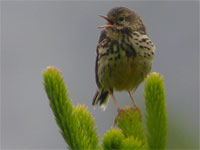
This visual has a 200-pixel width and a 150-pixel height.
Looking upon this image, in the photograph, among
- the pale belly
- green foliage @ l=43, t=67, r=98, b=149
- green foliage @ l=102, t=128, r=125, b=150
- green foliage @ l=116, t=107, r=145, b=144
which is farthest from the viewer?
the pale belly

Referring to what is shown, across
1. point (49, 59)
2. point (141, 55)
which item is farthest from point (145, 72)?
point (49, 59)

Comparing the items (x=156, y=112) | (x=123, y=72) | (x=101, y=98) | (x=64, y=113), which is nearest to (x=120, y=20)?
(x=123, y=72)

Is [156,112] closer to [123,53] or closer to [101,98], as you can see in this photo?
[123,53]

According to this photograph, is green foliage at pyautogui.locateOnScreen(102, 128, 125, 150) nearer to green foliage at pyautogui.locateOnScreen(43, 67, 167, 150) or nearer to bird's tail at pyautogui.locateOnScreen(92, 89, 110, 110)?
green foliage at pyautogui.locateOnScreen(43, 67, 167, 150)

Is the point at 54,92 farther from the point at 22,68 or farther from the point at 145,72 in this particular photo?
the point at 22,68

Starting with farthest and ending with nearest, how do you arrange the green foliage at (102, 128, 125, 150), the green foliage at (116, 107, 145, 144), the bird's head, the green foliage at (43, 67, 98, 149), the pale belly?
1. the bird's head
2. the pale belly
3. the green foliage at (116, 107, 145, 144)
4. the green foliage at (43, 67, 98, 149)
5. the green foliage at (102, 128, 125, 150)

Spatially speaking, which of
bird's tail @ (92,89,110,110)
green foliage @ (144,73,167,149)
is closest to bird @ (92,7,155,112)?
bird's tail @ (92,89,110,110)
